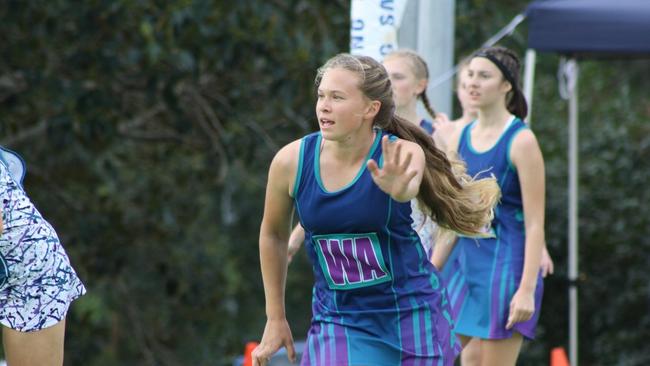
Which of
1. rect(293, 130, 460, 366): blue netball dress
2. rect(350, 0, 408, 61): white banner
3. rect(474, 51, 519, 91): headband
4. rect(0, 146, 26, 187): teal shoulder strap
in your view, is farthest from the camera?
rect(350, 0, 408, 61): white banner

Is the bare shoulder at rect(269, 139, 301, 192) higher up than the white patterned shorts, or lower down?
higher up

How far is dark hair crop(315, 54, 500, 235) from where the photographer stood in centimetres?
404

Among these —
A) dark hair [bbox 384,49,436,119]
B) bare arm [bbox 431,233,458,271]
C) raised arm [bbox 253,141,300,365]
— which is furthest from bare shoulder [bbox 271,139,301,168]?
dark hair [bbox 384,49,436,119]

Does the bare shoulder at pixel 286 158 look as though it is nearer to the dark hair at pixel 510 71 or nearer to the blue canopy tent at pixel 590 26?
the dark hair at pixel 510 71

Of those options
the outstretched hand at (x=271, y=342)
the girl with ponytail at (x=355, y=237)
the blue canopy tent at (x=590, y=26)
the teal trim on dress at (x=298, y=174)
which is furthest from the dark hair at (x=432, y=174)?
the blue canopy tent at (x=590, y=26)

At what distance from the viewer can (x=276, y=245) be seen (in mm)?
4160

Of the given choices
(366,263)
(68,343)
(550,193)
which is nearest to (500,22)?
(550,193)

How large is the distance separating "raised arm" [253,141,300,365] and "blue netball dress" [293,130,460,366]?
0.05 metres

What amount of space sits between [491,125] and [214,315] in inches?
292

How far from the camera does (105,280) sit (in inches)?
450

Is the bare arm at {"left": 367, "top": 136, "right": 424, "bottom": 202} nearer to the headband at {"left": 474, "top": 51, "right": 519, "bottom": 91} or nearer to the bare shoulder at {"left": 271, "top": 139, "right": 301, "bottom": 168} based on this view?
the bare shoulder at {"left": 271, "top": 139, "right": 301, "bottom": 168}

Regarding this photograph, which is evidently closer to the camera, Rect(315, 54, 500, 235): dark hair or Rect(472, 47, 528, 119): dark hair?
Rect(315, 54, 500, 235): dark hair

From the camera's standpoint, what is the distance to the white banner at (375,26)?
5929mm

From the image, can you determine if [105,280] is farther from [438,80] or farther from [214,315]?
[438,80]
